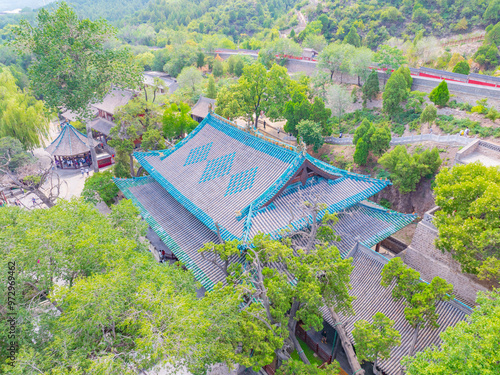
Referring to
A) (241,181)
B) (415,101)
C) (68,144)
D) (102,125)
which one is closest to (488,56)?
(415,101)

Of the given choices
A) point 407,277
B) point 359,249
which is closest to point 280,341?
point 407,277

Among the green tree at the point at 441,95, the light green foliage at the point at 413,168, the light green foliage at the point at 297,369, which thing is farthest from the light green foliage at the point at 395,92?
the light green foliage at the point at 297,369

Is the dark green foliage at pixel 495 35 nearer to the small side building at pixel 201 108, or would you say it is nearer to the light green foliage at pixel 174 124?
the small side building at pixel 201 108

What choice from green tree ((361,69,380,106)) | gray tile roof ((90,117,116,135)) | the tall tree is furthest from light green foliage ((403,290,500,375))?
gray tile roof ((90,117,116,135))

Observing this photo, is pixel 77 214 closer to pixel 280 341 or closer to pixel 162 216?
pixel 162 216

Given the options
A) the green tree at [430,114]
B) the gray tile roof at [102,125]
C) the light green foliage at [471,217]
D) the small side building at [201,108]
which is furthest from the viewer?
the small side building at [201,108]

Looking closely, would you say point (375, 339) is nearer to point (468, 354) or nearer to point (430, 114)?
point (468, 354)
